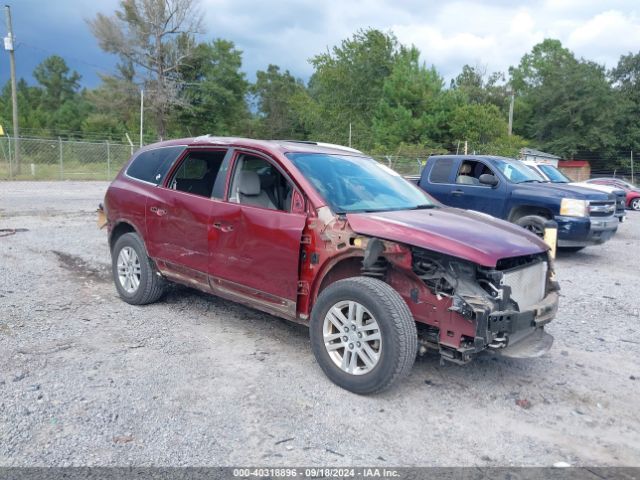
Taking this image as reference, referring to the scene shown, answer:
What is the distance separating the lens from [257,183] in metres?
4.70

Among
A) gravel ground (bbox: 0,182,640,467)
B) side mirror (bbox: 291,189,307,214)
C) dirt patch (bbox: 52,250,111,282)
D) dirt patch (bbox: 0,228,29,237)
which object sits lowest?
gravel ground (bbox: 0,182,640,467)

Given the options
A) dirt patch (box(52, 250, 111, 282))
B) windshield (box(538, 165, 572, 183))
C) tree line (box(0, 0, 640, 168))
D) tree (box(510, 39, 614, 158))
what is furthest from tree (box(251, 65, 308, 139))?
dirt patch (box(52, 250, 111, 282))

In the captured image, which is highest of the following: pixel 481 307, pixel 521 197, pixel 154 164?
pixel 154 164

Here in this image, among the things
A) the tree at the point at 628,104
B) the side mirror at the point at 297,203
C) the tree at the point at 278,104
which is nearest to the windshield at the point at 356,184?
the side mirror at the point at 297,203

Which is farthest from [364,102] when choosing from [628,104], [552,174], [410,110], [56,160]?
[552,174]

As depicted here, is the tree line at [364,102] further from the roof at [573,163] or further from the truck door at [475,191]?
the truck door at [475,191]

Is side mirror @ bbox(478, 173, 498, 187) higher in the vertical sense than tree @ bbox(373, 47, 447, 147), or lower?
lower

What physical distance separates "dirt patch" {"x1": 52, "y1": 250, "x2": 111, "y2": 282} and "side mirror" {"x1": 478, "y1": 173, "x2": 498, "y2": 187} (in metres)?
6.35

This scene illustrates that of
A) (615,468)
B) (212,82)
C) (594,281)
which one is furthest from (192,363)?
(212,82)

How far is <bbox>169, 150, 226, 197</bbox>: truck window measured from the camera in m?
4.98

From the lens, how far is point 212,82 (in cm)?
4672

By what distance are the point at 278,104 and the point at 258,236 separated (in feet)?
239

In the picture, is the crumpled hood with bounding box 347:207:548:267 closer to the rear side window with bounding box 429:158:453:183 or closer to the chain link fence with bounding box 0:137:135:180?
the rear side window with bounding box 429:158:453:183

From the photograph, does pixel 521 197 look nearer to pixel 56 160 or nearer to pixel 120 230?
pixel 120 230
